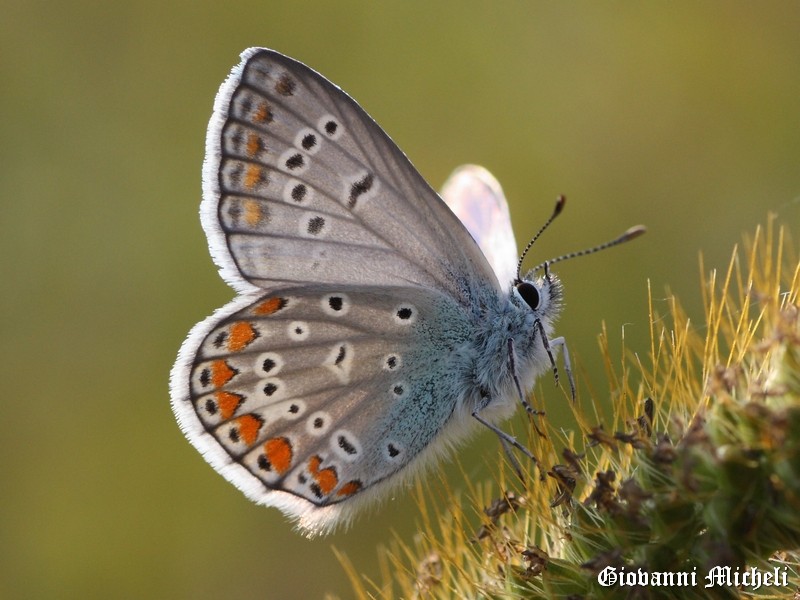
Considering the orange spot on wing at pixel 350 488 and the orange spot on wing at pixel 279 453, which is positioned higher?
the orange spot on wing at pixel 279 453

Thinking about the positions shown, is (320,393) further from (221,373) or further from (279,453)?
(221,373)

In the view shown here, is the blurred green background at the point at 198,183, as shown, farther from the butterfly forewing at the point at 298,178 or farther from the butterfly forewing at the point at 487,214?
the butterfly forewing at the point at 298,178

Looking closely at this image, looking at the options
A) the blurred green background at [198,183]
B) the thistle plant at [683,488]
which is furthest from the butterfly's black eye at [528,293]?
the blurred green background at [198,183]

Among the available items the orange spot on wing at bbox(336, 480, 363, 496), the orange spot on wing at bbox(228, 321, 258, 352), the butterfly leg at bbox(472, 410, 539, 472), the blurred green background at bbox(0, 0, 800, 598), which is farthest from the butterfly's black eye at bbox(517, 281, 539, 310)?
the blurred green background at bbox(0, 0, 800, 598)

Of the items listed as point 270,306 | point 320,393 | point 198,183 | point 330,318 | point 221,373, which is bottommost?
point 320,393

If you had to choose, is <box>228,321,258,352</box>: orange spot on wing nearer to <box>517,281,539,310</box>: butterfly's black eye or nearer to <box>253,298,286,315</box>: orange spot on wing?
<box>253,298,286,315</box>: orange spot on wing

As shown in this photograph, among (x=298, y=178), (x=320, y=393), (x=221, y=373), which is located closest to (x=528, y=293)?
(x=320, y=393)
